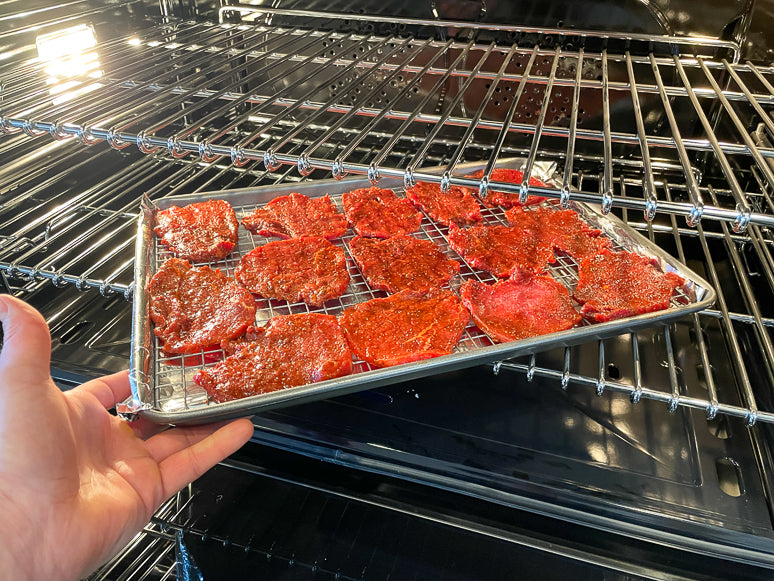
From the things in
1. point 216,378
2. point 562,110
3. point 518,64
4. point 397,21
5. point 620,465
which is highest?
point 397,21

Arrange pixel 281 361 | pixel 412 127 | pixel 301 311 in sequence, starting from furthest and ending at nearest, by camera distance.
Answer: pixel 412 127 < pixel 301 311 < pixel 281 361

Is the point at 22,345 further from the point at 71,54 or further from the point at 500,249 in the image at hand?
the point at 71,54

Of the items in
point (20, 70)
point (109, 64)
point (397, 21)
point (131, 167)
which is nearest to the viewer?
point (20, 70)

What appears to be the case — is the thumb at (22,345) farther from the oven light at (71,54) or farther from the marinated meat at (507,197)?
the marinated meat at (507,197)

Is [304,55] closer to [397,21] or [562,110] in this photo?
[397,21]

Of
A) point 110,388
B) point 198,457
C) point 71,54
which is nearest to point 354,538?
point 198,457

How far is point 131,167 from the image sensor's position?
239 centimetres

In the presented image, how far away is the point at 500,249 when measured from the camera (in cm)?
185

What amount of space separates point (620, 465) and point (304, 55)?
2.02 meters

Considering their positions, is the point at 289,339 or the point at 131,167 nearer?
the point at 289,339

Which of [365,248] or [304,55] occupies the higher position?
[304,55]

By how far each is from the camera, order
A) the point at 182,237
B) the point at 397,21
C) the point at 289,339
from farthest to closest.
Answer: the point at 397,21 < the point at 182,237 < the point at 289,339

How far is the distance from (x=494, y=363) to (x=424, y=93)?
4.42ft

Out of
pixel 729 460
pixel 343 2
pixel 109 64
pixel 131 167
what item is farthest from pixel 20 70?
pixel 729 460
